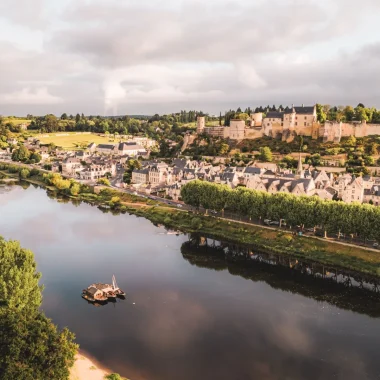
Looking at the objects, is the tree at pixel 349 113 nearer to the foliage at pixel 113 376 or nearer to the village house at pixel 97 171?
the village house at pixel 97 171

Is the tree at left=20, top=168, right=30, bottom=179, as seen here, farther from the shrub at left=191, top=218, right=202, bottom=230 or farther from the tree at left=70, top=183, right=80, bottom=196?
the shrub at left=191, top=218, right=202, bottom=230

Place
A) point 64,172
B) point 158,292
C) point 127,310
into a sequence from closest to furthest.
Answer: point 127,310, point 158,292, point 64,172

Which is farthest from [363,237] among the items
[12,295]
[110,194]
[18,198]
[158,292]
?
[18,198]

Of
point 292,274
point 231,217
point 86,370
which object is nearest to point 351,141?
point 231,217

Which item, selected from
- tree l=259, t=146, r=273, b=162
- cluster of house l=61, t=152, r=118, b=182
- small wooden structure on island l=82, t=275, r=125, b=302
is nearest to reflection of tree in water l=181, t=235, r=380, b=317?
small wooden structure on island l=82, t=275, r=125, b=302

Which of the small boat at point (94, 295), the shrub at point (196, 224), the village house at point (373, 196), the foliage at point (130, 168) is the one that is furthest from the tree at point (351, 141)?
the small boat at point (94, 295)

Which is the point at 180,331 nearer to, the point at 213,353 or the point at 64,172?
the point at 213,353

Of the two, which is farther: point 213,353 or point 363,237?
point 363,237
